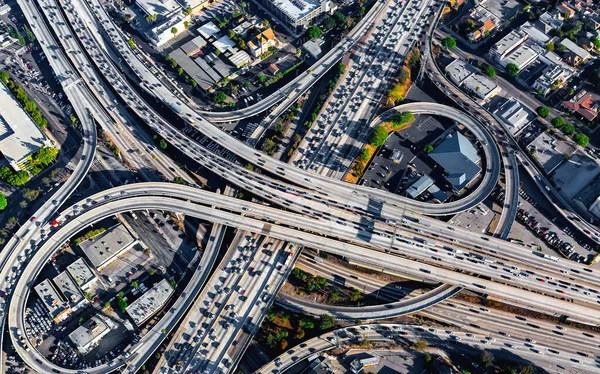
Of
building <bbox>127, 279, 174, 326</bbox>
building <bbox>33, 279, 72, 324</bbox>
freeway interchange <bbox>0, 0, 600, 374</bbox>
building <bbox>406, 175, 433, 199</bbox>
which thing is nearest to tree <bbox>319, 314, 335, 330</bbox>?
freeway interchange <bbox>0, 0, 600, 374</bbox>

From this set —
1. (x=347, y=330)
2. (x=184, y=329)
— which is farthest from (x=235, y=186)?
(x=347, y=330)

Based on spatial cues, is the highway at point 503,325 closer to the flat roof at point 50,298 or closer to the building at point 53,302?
the building at point 53,302

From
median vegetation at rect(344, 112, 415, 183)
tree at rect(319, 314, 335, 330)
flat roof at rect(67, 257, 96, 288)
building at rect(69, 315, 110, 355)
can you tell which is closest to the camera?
building at rect(69, 315, 110, 355)

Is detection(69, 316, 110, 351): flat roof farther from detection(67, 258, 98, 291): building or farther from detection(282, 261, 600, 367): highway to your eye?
detection(282, 261, 600, 367): highway

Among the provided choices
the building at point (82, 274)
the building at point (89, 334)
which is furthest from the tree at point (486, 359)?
the building at point (82, 274)

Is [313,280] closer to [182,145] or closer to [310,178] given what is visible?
[310,178]
